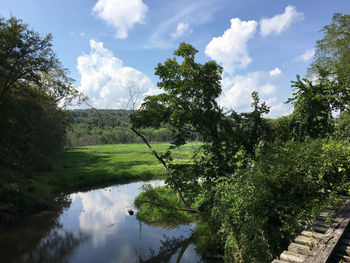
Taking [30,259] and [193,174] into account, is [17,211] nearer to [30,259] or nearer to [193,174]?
[30,259]

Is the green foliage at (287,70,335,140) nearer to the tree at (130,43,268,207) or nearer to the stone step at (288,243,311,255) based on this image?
the tree at (130,43,268,207)

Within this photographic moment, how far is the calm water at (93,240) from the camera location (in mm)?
12555

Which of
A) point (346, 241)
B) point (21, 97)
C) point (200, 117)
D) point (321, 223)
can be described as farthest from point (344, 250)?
point (21, 97)

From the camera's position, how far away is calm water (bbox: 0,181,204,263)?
41.2ft

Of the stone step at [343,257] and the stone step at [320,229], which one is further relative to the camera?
the stone step at [320,229]

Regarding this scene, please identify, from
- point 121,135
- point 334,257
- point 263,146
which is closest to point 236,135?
point 263,146

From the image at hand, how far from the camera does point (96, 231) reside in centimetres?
1619

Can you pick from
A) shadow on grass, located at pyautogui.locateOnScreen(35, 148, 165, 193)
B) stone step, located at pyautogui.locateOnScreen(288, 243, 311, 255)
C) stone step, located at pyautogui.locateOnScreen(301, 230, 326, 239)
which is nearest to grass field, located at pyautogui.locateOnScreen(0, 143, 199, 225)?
shadow on grass, located at pyautogui.locateOnScreen(35, 148, 165, 193)

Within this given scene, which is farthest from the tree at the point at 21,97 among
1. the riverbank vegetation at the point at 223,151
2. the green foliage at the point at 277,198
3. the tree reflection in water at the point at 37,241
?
the green foliage at the point at 277,198

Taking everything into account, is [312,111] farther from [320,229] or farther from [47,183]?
[47,183]

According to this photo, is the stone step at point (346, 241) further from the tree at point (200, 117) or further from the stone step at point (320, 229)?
the tree at point (200, 117)

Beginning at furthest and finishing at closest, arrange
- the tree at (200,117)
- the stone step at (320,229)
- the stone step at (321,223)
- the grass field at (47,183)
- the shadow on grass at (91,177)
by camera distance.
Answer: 1. the shadow on grass at (91,177)
2. the grass field at (47,183)
3. the tree at (200,117)
4. the stone step at (321,223)
5. the stone step at (320,229)

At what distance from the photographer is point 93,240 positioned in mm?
14688

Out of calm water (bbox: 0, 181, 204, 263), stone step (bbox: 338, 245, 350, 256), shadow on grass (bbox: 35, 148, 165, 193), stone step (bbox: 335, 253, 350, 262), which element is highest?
stone step (bbox: 338, 245, 350, 256)
